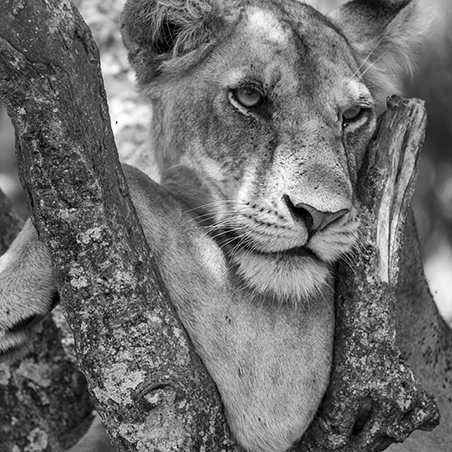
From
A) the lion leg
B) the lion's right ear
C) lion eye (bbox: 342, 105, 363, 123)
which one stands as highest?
the lion's right ear

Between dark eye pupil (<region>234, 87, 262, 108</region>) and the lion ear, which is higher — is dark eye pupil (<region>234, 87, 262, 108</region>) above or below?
above

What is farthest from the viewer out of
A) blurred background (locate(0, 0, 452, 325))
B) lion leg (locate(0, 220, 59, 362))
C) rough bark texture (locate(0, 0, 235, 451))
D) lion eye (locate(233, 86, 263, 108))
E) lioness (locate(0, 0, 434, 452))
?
blurred background (locate(0, 0, 452, 325))

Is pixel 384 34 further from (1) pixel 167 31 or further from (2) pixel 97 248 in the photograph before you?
(2) pixel 97 248

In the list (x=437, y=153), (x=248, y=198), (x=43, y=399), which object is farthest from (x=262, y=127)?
(x=437, y=153)

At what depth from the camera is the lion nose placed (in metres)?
3.66

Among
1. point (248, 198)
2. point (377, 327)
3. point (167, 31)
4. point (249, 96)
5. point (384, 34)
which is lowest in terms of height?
point (377, 327)

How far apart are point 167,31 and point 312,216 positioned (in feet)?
4.43

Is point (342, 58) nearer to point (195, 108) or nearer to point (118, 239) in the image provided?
point (195, 108)

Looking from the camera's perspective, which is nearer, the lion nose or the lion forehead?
the lion nose

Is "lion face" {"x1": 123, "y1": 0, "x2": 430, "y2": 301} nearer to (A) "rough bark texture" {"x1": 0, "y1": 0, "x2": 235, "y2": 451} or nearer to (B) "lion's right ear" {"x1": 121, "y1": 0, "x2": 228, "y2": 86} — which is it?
(B) "lion's right ear" {"x1": 121, "y1": 0, "x2": 228, "y2": 86}

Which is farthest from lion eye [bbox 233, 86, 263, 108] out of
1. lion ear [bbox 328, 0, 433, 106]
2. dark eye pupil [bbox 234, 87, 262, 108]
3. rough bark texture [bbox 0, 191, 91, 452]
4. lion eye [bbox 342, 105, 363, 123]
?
rough bark texture [bbox 0, 191, 91, 452]

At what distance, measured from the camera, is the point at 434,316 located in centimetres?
499

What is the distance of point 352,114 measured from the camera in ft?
14.1

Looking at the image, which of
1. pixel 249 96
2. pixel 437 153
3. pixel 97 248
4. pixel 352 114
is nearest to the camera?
pixel 97 248
